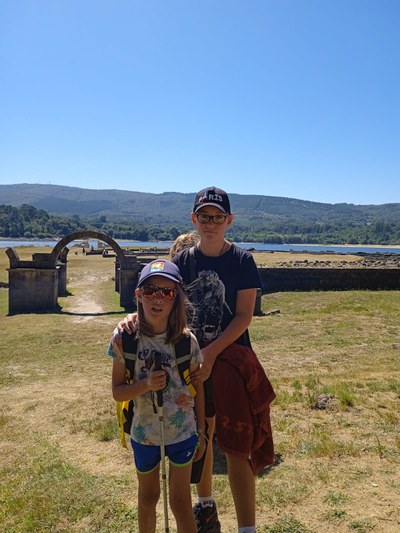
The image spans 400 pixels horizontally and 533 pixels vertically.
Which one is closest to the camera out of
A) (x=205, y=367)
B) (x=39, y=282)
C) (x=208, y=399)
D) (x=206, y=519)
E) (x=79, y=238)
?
(x=205, y=367)

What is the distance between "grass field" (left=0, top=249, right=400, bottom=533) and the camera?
151 inches

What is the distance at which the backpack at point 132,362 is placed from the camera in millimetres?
2943

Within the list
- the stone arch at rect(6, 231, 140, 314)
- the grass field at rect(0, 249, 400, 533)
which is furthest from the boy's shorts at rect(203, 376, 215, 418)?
the stone arch at rect(6, 231, 140, 314)

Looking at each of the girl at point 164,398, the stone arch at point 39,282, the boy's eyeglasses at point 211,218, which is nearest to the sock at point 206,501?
the girl at point 164,398

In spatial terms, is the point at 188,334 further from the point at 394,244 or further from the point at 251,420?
the point at 394,244

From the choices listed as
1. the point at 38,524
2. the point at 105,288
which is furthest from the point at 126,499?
the point at 105,288

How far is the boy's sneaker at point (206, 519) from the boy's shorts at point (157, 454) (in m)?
0.77

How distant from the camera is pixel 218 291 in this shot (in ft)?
10.8

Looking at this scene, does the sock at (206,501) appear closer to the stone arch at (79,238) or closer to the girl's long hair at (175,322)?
the girl's long hair at (175,322)

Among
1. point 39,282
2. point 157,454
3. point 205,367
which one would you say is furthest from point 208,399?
point 39,282

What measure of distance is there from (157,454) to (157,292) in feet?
3.30

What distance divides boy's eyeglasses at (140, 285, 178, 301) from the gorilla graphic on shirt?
1.19 ft

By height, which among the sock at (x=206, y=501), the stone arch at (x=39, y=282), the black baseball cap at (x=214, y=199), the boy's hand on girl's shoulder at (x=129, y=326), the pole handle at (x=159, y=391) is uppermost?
the black baseball cap at (x=214, y=199)

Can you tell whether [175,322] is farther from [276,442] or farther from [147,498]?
[276,442]
